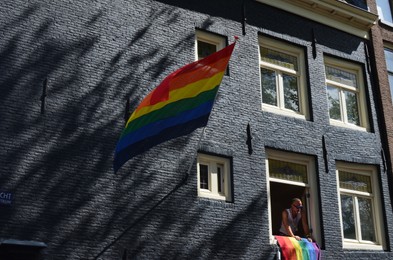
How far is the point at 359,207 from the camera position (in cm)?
1436

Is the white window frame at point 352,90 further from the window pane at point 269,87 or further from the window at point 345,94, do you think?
the window pane at point 269,87

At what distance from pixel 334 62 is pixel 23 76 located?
7.90 meters

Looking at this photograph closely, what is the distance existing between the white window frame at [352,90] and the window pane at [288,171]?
1.77 m

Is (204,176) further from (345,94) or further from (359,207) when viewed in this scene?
(345,94)

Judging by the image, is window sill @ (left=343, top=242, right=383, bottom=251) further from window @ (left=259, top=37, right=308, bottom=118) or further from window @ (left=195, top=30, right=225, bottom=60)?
window @ (left=195, top=30, right=225, bottom=60)

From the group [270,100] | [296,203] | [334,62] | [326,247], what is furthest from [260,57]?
[326,247]

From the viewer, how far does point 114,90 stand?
1158 cm

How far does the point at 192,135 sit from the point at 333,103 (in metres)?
4.49

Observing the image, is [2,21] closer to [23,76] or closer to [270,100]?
[23,76]

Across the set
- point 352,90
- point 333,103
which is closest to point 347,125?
point 333,103

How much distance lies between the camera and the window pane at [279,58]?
1423 centimetres

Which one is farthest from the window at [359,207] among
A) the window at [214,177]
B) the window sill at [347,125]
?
the window at [214,177]

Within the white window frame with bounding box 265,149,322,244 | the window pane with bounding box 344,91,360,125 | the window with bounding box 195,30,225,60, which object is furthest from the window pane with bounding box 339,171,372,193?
the window with bounding box 195,30,225,60

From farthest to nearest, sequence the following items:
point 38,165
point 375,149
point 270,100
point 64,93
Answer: point 375,149, point 270,100, point 64,93, point 38,165
